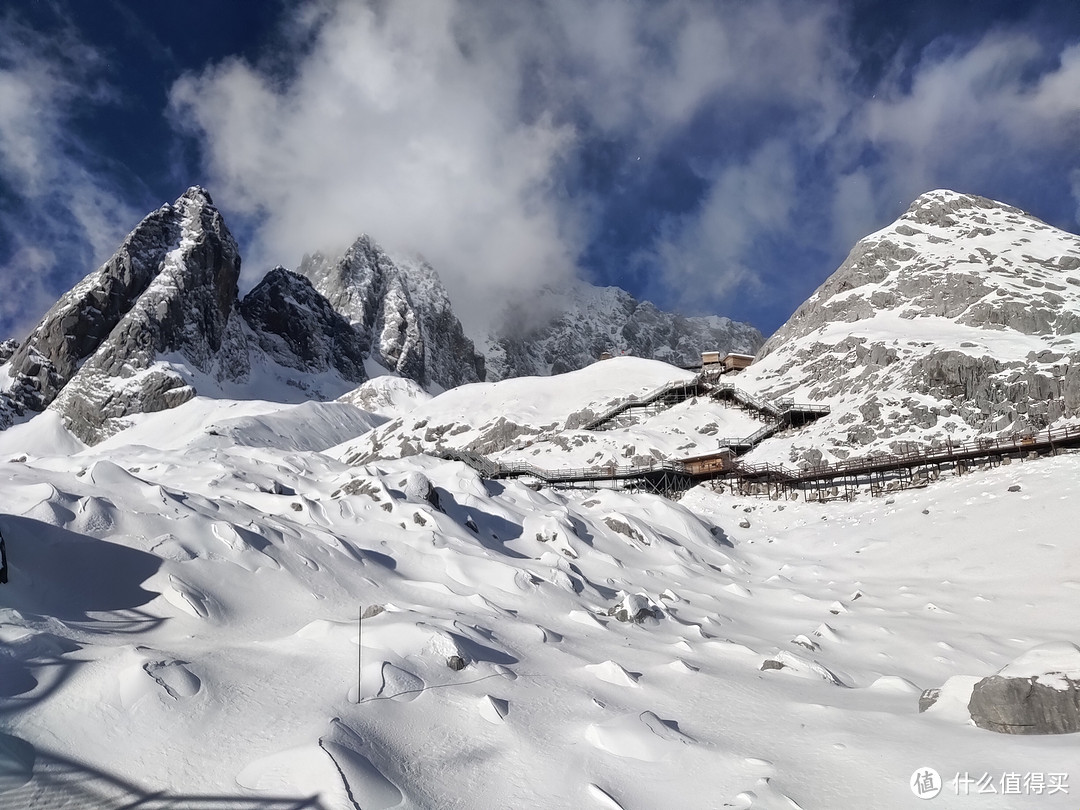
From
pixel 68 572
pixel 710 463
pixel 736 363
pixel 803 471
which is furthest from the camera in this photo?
pixel 736 363

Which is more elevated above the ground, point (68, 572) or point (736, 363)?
point (736, 363)

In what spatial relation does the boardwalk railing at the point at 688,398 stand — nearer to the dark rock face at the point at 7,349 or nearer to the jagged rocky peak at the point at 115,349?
the jagged rocky peak at the point at 115,349

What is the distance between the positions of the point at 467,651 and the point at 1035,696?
1169 centimetres

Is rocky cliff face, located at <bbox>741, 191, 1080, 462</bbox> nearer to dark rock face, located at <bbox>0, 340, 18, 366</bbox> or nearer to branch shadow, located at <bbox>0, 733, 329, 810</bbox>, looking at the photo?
branch shadow, located at <bbox>0, 733, 329, 810</bbox>

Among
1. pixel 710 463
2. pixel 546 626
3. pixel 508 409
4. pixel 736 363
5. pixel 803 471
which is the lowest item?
pixel 546 626

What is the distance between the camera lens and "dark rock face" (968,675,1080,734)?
36.5ft

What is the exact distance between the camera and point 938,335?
7850 cm

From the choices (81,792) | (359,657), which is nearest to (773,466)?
(359,657)

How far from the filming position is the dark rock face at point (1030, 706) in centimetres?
1113

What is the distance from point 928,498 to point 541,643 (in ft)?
129

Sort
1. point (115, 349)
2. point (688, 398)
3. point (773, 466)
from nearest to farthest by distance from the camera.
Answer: point (773, 466), point (688, 398), point (115, 349)

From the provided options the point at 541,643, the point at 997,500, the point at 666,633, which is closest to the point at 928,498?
the point at 997,500

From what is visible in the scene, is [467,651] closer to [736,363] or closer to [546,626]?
[546,626]

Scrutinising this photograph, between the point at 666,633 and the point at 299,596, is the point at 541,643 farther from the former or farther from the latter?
the point at 299,596
